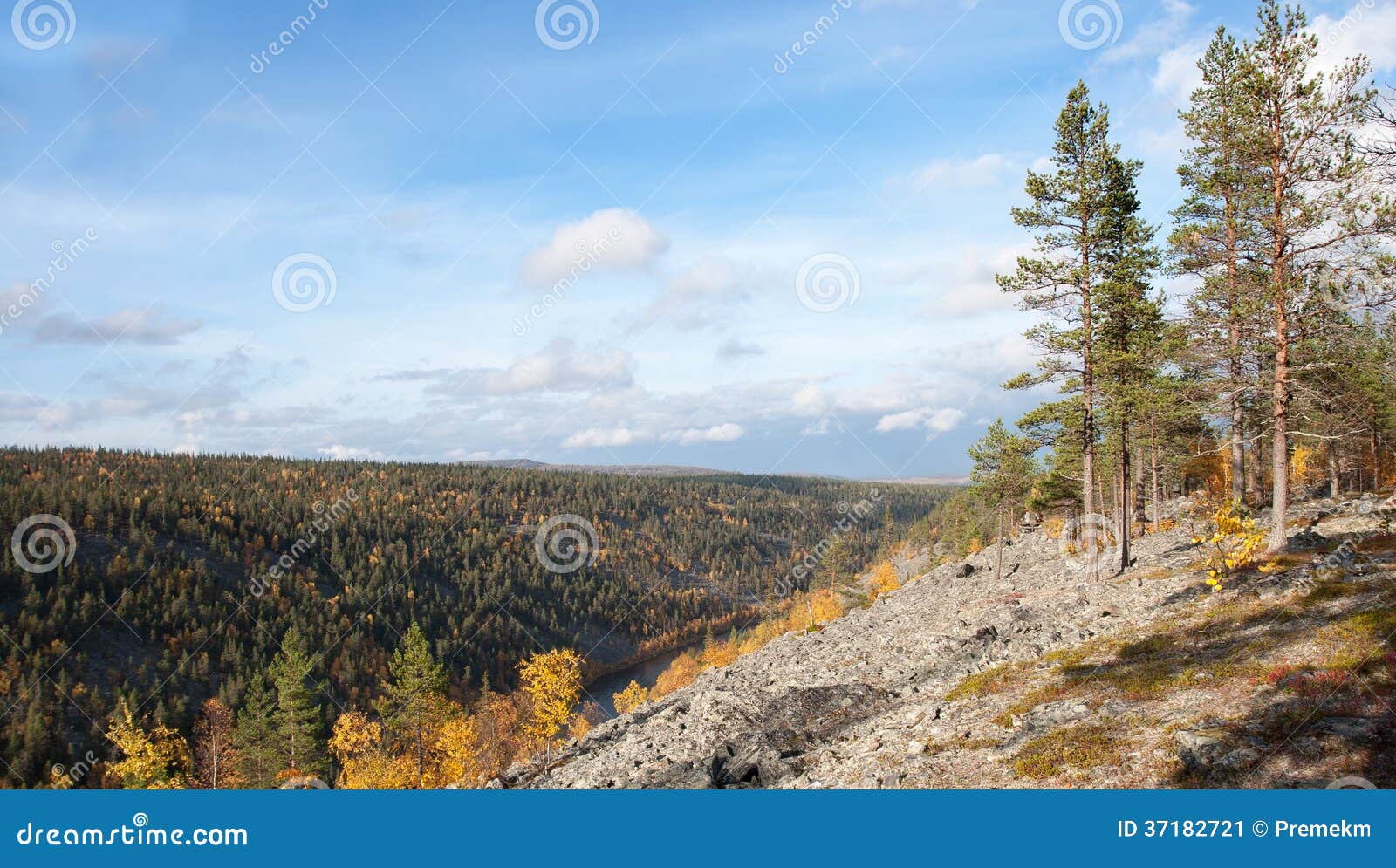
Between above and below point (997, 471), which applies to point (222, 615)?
below

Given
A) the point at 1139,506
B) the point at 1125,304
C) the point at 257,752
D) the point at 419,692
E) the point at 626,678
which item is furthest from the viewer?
the point at 626,678

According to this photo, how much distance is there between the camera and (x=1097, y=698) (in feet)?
52.3

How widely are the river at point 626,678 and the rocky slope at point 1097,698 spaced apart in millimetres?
115191

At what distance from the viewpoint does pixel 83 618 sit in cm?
12406

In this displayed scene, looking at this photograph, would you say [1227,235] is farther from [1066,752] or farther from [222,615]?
[222,615]

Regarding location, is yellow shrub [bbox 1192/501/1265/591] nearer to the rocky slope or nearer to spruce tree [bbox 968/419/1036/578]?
the rocky slope

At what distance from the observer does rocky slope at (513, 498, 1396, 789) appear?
1213 centimetres

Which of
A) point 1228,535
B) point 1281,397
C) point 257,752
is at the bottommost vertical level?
point 257,752

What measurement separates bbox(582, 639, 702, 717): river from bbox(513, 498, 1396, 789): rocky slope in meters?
115

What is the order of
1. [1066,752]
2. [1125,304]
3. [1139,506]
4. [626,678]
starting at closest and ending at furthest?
[1066,752], [1125,304], [1139,506], [626,678]

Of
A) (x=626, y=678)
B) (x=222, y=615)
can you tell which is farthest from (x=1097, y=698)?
(x=222, y=615)

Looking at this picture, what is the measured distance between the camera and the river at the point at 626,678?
13988cm

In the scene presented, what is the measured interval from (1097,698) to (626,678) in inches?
5979

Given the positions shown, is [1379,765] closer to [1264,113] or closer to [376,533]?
[1264,113]
